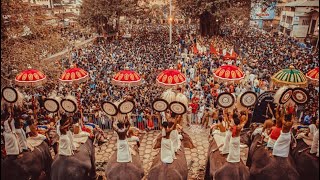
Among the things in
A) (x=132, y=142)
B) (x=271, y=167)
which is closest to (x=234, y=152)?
(x=271, y=167)

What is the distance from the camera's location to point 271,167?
6902 millimetres

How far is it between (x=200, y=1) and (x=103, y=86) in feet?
62.3

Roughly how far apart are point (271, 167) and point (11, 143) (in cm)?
666

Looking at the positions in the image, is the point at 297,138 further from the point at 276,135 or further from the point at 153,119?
the point at 153,119

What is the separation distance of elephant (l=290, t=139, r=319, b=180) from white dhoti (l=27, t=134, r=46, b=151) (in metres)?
7.44

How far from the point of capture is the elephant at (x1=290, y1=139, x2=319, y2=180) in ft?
23.3

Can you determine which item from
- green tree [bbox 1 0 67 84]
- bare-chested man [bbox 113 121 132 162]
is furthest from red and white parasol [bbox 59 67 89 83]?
bare-chested man [bbox 113 121 132 162]

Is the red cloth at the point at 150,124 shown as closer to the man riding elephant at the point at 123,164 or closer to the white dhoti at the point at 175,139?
the white dhoti at the point at 175,139

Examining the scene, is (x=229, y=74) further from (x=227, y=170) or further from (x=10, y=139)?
(x=10, y=139)

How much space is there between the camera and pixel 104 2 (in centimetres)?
3222

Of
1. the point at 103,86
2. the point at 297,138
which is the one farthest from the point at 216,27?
the point at 297,138

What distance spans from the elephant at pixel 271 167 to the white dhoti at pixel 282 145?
0.48 feet

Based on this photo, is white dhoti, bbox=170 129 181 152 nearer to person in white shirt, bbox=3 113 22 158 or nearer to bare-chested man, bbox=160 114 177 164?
bare-chested man, bbox=160 114 177 164

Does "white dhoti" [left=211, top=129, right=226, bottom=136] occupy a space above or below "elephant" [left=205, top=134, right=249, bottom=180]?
above
